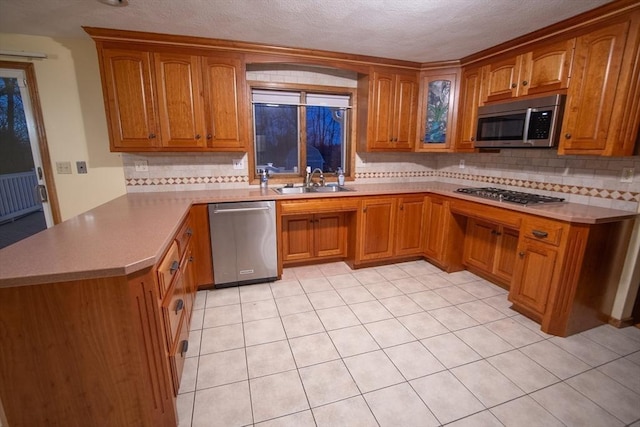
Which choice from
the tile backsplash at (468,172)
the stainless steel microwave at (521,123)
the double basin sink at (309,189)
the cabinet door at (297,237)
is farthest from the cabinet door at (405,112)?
the cabinet door at (297,237)

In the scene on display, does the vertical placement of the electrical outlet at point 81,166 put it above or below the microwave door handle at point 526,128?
below

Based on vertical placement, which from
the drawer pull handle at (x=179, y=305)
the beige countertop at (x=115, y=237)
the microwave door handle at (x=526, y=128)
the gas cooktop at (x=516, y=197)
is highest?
the microwave door handle at (x=526, y=128)

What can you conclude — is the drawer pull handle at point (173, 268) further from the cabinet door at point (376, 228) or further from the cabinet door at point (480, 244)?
the cabinet door at point (480, 244)

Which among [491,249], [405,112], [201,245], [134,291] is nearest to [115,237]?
[134,291]

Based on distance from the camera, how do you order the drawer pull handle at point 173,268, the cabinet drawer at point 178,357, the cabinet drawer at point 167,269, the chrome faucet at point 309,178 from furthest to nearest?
the chrome faucet at point 309,178 → the drawer pull handle at point 173,268 → the cabinet drawer at point 178,357 → the cabinet drawer at point 167,269

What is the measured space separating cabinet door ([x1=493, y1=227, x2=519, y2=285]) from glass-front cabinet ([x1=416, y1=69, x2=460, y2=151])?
112 cm

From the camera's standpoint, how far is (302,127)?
3332 millimetres

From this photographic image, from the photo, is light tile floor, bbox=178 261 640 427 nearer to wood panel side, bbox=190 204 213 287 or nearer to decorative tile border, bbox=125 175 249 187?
wood panel side, bbox=190 204 213 287

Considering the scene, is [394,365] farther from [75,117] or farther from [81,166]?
[75,117]

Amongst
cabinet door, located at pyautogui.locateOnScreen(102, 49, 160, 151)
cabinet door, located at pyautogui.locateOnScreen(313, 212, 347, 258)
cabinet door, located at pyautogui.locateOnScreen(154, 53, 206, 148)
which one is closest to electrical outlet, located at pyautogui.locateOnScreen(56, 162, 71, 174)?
cabinet door, located at pyautogui.locateOnScreen(102, 49, 160, 151)

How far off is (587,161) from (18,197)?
809cm

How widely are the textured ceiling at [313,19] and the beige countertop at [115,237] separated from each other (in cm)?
139

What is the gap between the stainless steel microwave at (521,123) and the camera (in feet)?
7.45

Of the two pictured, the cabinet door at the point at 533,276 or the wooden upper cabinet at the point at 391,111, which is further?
the wooden upper cabinet at the point at 391,111
